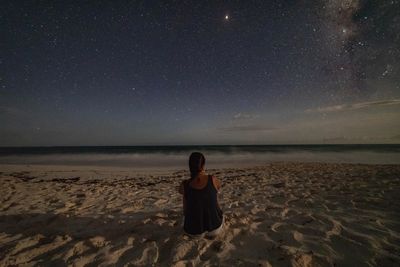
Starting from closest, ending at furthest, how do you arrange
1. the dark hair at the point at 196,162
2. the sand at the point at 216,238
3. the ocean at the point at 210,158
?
the sand at the point at 216,238
the dark hair at the point at 196,162
the ocean at the point at 210,158

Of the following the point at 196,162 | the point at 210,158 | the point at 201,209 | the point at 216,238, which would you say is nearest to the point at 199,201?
the point at 201,209

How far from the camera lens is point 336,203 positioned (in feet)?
16.4

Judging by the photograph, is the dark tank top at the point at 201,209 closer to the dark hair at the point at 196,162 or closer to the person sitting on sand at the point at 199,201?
the person sitting on sand at the point at 199,201

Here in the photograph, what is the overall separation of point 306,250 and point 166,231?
225 cm

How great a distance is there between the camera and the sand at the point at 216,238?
280cm

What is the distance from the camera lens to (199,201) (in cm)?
312

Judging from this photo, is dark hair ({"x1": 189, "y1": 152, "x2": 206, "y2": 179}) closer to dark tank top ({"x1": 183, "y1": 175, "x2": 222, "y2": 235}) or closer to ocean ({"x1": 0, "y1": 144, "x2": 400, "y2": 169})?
dark tank top ({"x1": 183, "y1": 175, "x2": 222, "y2": 235})

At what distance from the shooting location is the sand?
2800 millimetres

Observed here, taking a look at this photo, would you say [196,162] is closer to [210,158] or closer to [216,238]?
[216,238]

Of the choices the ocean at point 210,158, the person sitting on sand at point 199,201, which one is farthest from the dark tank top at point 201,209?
the ocean at point 210,158

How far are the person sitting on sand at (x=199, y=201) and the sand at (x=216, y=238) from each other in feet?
0.69

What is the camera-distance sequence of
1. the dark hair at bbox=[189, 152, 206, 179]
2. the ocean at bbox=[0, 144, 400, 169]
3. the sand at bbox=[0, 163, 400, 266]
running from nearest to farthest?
the sand at bbox=[0, 163, 400, 266] < the dark hair at bbox=[189, 152, 206, 179] < the ocean at bbox=[0, 144, 400, 169]

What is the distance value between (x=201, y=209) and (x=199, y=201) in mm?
132

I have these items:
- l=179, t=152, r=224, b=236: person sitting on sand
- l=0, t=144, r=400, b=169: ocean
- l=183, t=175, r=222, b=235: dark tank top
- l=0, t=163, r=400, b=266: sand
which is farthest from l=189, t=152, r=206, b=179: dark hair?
l=0, t=144, r=400, b=169: ocean
